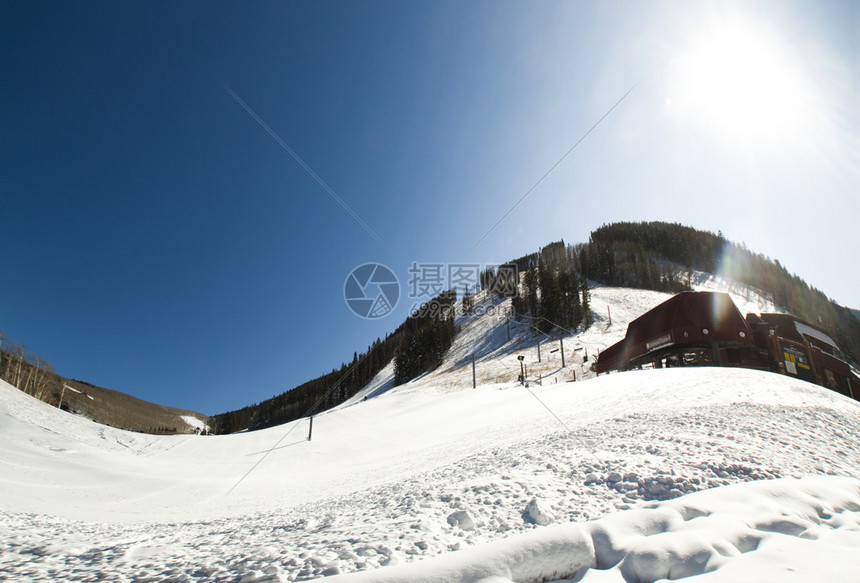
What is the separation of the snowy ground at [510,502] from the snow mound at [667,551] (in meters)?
0.01

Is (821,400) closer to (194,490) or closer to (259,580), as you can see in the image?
(259,580)

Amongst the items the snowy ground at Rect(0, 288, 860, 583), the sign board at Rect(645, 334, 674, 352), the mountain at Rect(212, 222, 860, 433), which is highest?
the mountain at Rect(212, 222, 860, 433)

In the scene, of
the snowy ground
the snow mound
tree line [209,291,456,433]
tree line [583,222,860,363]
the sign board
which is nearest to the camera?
the snow mound

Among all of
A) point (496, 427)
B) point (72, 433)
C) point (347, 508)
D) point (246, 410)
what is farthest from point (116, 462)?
point (246, 410)

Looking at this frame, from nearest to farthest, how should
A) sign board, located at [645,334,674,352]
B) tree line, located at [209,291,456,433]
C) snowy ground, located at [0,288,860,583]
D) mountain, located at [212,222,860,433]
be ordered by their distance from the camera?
snowy ground, located at [0,288,860,583]
sign board, located at [645,334,674,352]
mountain, located at [212,222,860,433]
tree line, located at [209,291,456,433]

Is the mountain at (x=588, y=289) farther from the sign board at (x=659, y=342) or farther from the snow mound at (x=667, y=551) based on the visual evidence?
the snow mound at (x=667, y=551)

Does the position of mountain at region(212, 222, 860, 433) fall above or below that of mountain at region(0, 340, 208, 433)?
above

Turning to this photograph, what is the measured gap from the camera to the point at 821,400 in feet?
33.4

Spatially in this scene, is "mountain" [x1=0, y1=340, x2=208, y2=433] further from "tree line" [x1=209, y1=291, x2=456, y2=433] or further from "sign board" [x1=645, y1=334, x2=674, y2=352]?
"sign board" [x1=645, y1=334, x2=674, y2=352]

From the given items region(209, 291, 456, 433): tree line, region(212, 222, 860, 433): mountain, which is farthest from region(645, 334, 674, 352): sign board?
region(209, 291, 456, 433): tree line

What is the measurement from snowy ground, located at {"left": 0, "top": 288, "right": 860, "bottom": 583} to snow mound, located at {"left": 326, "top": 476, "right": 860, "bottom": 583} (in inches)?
0.6

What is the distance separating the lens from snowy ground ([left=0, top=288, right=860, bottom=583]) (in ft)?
7.92

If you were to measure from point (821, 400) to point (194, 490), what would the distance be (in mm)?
18715

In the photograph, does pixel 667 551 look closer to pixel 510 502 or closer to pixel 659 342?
pixel 510 502
